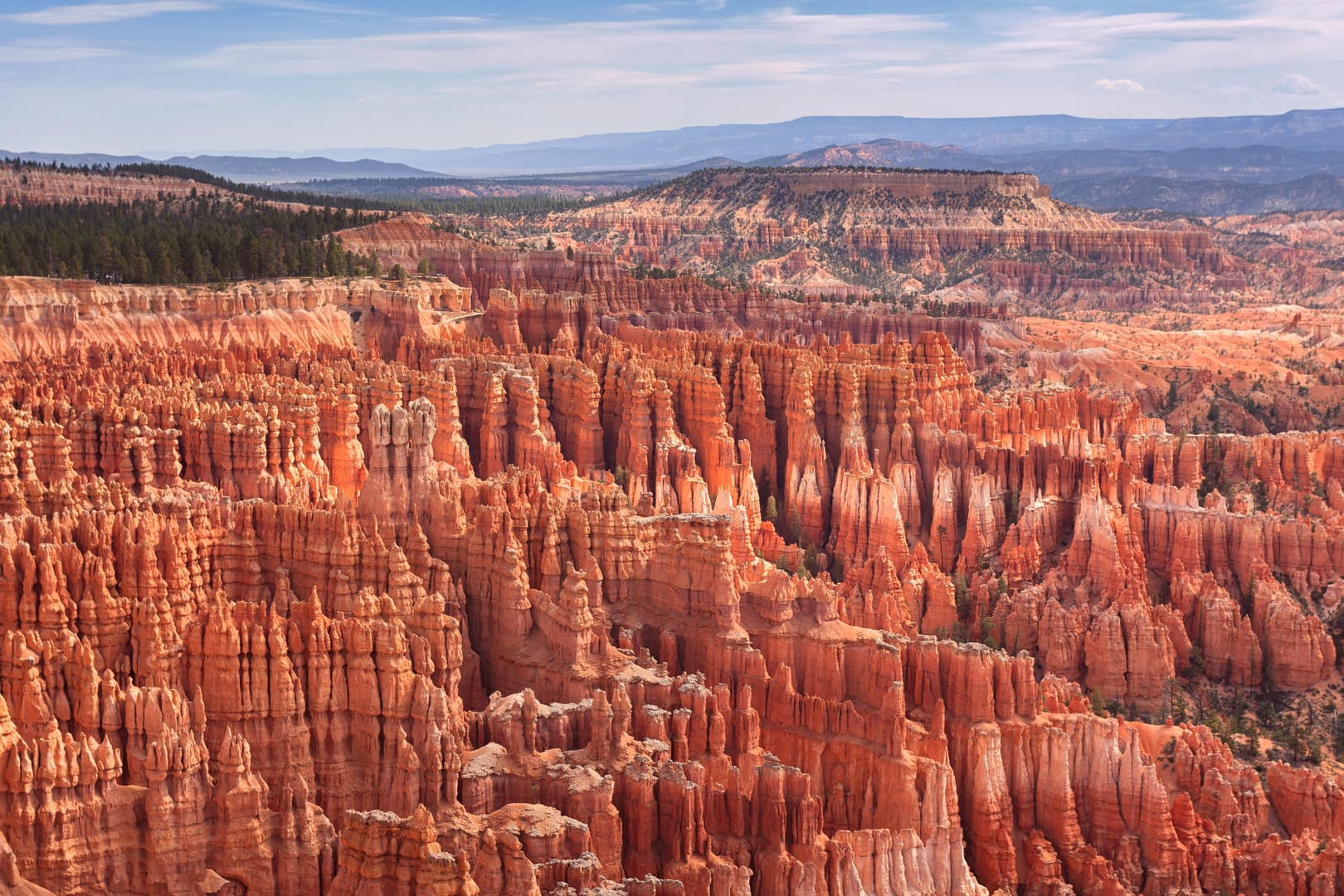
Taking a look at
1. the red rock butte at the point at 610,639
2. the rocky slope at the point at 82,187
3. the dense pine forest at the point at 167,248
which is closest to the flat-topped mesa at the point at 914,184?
the rocky slope at the point at 82,187

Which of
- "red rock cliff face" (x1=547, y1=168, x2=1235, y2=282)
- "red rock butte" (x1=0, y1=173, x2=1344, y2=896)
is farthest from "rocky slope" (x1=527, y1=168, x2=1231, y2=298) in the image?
"red rock butte" (x1=0, y1=173, x2=1344, y2=896)

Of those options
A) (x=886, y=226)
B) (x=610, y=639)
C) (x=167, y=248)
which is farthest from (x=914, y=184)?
(x=610, y=639)

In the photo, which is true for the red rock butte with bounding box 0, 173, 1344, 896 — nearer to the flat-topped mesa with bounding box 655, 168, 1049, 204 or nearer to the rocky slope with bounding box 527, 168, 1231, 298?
the rocky slope with bounding box 527, 168, 1231, 298

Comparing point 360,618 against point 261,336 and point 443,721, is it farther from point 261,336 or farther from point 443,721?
point 261,336

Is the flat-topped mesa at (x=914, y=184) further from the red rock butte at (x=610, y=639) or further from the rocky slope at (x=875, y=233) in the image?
the red rock butte at (x=610, y=639)

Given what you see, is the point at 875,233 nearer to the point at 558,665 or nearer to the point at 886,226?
the point at 886,226

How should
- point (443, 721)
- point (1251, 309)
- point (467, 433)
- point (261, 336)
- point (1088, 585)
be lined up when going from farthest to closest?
point (1251, 309)
point (261, 336)
point (467, 433)
point (1088, 585)
point (443, 721)

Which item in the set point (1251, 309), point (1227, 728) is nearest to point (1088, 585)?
point (1227, 728)
